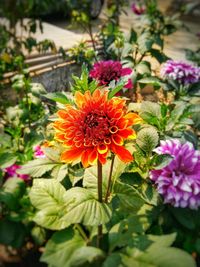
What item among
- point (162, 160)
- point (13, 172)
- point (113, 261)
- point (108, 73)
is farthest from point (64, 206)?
point (108, 73)

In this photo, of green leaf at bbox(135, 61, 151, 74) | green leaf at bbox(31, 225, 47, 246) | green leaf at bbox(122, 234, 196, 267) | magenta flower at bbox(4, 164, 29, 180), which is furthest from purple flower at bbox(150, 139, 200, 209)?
green leaf at bbox(135, 61, 151, 74)

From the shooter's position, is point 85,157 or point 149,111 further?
point 149,111

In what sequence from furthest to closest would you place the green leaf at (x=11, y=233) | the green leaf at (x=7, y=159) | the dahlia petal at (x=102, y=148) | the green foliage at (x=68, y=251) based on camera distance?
the green leaf at (x=7, y=159)
the green leaf at (x=11, y=233)
the green foliage at (x=68, y=251)
the dahlia petal at (x=102, y=148)

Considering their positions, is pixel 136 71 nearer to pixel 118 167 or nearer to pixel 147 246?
pixel 118 167

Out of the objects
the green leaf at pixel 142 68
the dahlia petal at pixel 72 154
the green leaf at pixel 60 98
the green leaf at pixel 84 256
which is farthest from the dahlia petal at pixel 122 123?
the green leaf at pixel 142 68

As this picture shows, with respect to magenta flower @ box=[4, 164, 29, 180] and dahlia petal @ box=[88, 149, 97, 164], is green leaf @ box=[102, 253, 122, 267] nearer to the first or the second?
dahlia petal @ box=[88, 149, 97, 164]

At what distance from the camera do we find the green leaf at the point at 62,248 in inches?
37.8

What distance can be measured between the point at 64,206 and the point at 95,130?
284 millimetres

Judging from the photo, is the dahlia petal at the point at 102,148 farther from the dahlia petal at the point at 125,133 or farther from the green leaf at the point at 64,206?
the green leaf at the point at 64,206

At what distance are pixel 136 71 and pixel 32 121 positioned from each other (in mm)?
610

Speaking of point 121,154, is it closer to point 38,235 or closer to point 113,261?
point 113,261

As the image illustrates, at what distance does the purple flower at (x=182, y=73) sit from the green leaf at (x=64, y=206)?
33.7 inches

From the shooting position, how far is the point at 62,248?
3.29ft

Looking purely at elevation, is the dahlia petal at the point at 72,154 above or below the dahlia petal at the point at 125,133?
below
